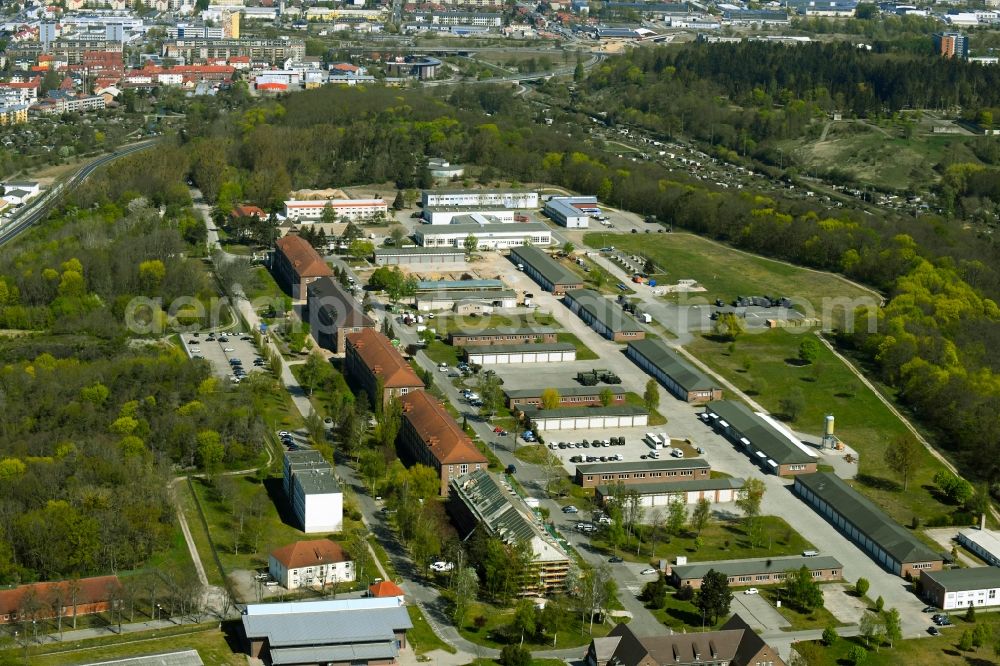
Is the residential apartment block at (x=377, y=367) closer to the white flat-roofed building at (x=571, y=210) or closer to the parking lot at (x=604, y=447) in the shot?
the parking lot at (x=604, y=447)

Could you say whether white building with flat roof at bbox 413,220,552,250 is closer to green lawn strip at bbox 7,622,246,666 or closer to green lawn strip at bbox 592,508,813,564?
green lawn strip at bbox 592,508,813,564

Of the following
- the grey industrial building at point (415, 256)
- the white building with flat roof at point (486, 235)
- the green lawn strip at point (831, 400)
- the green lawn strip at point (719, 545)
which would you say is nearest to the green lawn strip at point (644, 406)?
the green lawn strip at point (831, 400)

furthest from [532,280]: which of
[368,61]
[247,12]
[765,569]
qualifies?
[247,12]

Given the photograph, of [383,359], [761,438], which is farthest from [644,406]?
[383,359]

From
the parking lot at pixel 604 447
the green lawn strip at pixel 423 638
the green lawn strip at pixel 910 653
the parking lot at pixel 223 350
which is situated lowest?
the green lawn strip at pixel 910 653

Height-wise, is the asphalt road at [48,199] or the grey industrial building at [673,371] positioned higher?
the asphalt road at [48,199]

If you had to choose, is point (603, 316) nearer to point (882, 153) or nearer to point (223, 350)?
point (223, 350)

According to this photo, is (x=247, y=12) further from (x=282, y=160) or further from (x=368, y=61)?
(x=282, y=160)
